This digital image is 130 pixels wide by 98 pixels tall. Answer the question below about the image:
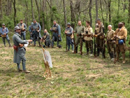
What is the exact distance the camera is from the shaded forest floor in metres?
5.62

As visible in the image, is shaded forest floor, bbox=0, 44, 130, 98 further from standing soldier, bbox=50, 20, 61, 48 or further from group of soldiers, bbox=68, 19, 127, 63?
standing soldier, bbox=50, 20, 61, 48

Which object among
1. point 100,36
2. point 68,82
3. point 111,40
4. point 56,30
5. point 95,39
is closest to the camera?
point 68,82

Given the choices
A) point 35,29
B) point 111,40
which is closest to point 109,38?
point 111,40

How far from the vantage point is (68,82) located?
6.62 meters

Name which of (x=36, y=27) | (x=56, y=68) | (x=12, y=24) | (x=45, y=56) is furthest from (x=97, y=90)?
(x=12, y=24)

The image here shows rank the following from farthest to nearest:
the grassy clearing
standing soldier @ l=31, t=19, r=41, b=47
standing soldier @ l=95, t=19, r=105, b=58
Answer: standing soldier @ l=31, t=19, r=41, b=47 < standing soldier @ l=95, t=19, r=105, b=58 < the grassy clearing

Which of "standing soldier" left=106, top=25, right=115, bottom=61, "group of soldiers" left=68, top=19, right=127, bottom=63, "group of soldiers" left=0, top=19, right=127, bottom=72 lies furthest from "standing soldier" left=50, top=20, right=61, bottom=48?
"standing soldier" left=106, top=25, right=115, bottom=61

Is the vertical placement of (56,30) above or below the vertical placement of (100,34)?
above

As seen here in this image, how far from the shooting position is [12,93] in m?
5.79

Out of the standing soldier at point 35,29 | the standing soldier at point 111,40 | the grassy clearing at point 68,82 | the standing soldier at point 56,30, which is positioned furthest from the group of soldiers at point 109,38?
the standing soldier at point 35,29

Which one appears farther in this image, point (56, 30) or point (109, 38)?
point (56, 30)

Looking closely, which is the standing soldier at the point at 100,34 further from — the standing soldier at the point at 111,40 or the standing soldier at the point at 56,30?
the standing soldier at the point at 56,30

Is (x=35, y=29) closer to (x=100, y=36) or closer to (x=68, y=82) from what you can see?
(x=100, y=36)

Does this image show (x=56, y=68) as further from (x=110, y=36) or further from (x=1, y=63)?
(x=110, y=36)
